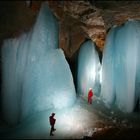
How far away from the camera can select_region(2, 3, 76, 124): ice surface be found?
46.8 feet

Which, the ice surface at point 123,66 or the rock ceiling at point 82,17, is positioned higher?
the rock ceiling at point 82,17

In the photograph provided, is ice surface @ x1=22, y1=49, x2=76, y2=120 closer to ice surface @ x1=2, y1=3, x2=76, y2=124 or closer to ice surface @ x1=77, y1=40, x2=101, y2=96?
ice surface @ x1=2, y1=3, x2=76, y2=124

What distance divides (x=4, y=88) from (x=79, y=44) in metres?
5.53

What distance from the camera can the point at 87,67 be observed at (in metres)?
17.7

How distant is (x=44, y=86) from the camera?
14.5 meters

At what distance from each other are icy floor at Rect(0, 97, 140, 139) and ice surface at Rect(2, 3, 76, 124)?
0.62m

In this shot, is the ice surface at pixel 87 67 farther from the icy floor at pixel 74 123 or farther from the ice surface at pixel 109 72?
the icy floor at pixel 74 123

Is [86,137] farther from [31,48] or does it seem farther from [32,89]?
[31,48]

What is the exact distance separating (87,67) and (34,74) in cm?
441

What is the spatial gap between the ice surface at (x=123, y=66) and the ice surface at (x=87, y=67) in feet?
5.35

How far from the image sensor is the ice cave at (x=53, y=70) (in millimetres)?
13609

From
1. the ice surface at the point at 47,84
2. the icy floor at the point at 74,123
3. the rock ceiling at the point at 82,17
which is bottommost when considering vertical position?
the icy floor at the point at 74,123

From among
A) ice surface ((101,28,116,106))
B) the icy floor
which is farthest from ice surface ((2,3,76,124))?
ice surface ((101,28,116,106))

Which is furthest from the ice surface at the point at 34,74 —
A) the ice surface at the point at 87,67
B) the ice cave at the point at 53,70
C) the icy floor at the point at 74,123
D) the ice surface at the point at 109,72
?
the ice surface at the point at 87,67
